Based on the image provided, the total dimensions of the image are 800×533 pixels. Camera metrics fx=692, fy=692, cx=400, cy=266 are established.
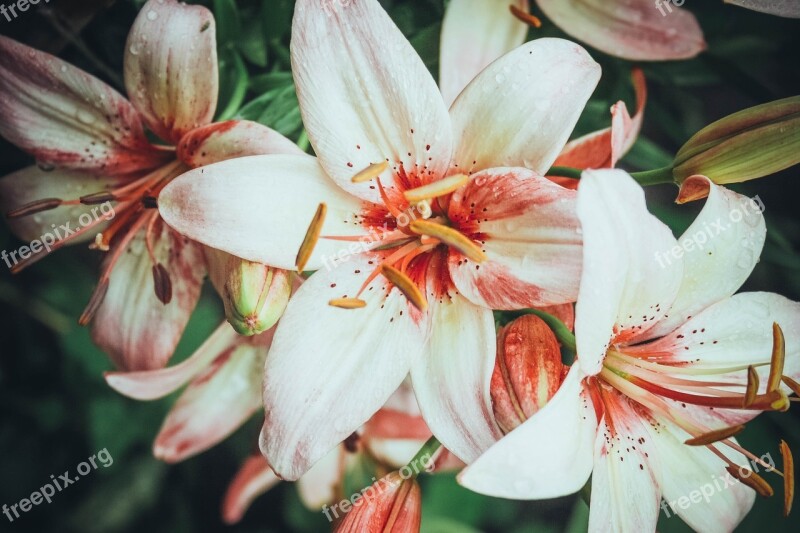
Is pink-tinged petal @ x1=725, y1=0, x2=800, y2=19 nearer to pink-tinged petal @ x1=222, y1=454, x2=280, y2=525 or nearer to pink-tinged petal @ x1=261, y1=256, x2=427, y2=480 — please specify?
pink-tinged petal @ x1=261, y1=256, x2=427, y2=480

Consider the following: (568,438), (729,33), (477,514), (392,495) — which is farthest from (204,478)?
(729,33)

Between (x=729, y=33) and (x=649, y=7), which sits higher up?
(x=649, y=7)

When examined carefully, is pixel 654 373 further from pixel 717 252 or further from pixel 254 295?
pixel 254 295

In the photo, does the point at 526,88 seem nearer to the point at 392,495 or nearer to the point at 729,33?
the point at 392,495

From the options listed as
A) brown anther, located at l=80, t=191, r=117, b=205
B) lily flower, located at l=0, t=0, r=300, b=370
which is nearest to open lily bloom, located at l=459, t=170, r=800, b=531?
lily flower, located at l=0, t=0, r=300, b=370

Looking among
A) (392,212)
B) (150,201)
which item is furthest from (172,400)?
(392,212)
